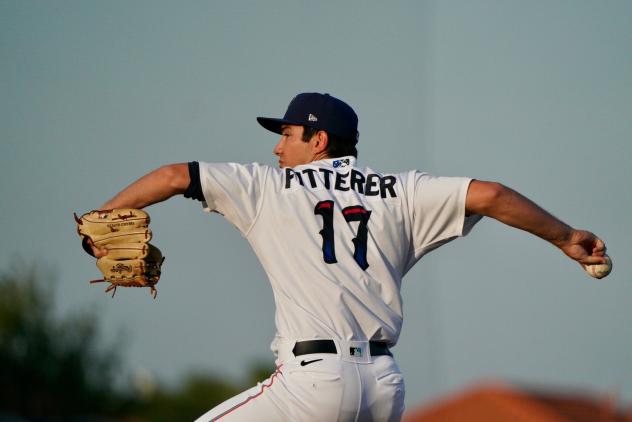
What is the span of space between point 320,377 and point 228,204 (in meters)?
0.90

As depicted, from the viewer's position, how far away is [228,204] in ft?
16.6

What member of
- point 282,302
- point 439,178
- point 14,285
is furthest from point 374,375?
point 14,285

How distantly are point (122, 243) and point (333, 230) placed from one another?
3.29 ft

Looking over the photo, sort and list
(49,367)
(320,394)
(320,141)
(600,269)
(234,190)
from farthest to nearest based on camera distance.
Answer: (49,367) < (320,141) < (600,269) < (234,190) < (320,394)

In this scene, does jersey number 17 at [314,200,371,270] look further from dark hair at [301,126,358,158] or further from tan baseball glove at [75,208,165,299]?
tan baseball glove at [75,208,165,299]

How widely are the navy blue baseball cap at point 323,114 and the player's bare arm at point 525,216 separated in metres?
0.88

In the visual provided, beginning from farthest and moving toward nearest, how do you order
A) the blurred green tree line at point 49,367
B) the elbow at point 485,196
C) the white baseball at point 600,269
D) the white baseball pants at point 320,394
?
the blurred green tree line at point 49,367
the white baseball at point 600,269
the elbow at point 485,196
the white baseball pants at point 320,394

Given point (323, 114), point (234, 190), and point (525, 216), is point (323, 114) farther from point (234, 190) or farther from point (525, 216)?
point (525, 216)

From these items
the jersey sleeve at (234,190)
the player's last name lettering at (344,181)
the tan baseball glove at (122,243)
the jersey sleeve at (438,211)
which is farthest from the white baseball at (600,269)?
the tan baseball glove at (122,243)

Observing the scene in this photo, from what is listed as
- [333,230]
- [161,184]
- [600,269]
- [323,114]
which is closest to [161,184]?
[161,184]

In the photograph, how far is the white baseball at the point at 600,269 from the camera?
17.7 feet

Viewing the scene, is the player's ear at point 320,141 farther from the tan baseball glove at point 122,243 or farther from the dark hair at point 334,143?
the tan baseball glove at point 122,243

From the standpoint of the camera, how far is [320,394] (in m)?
4.80

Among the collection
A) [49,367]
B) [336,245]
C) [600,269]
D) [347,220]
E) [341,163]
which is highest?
[341,163]
